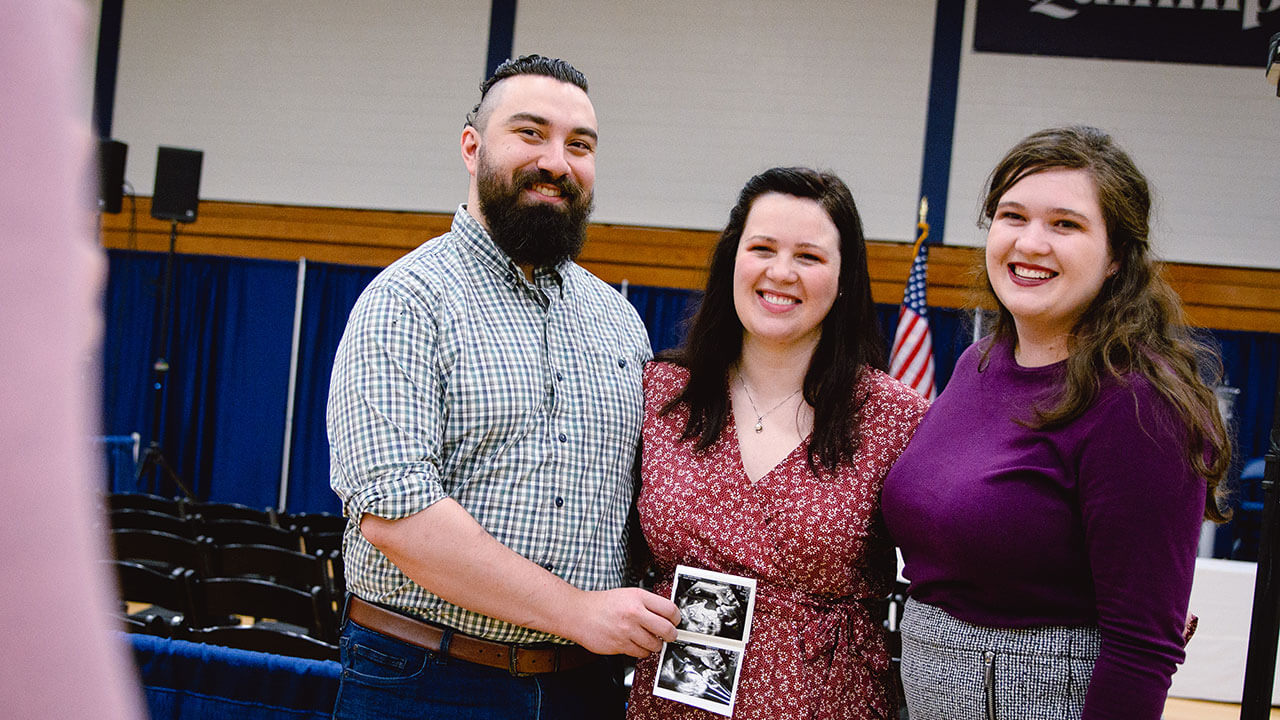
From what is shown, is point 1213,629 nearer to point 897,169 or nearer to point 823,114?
point 897,169

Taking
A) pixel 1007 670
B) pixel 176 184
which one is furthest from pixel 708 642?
pixel 176 184

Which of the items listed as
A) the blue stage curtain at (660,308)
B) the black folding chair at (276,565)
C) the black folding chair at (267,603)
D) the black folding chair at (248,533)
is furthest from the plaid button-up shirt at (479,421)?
the blue stage curtain at (660,308)

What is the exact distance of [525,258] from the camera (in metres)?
2.19

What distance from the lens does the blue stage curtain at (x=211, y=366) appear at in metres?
10.8

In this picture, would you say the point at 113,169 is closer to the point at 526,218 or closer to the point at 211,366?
the point at 211,366

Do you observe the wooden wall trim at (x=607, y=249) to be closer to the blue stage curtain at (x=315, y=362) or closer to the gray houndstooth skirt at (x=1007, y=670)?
the blue stage curtain at (x=315, y=362)

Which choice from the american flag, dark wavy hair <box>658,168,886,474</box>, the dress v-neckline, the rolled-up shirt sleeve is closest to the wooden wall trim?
the american flag

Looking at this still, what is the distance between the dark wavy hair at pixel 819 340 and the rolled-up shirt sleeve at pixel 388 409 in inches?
24.2

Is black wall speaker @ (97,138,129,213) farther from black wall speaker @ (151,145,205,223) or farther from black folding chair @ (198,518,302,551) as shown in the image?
black folding chair @ (198,518,302,551)

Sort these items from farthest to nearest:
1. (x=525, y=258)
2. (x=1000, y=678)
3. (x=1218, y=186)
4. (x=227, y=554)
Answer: (x=1218, y=186), (x=227, y=554), (x=525, y=258), (x=1000, y=678)

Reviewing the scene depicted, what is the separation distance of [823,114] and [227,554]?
7.66m

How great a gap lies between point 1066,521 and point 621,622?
0.86m

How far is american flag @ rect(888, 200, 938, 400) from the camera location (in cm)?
753

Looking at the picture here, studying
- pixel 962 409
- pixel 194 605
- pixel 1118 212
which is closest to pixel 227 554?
pixel 194 605
